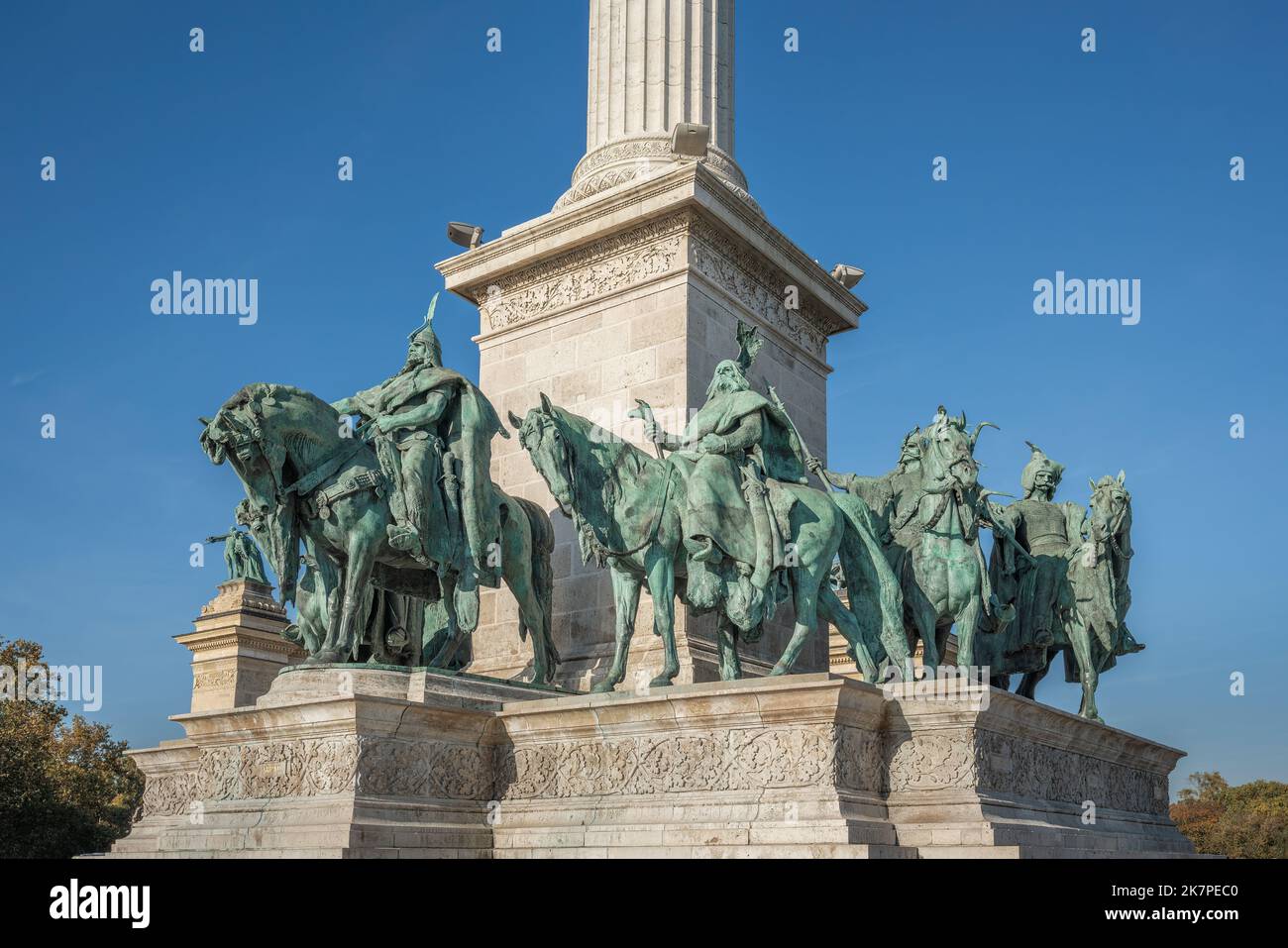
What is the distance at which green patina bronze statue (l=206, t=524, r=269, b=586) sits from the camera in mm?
29094

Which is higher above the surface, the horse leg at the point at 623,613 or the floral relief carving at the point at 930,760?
the horse leg at the point at 623,613

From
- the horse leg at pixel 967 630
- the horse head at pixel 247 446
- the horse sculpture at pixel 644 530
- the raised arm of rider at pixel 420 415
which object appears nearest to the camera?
the horse head at pixel 247 446

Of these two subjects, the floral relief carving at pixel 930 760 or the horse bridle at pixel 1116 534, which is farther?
the horse bridle at pixel 1116 534

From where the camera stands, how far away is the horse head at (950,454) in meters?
14.9

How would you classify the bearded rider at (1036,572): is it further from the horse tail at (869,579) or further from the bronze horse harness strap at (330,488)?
the bronze horse harness strap at (330,488)

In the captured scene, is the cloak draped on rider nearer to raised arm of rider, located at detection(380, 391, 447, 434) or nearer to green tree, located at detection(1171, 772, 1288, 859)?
raised arm of rider, located at detection(380, 391, 447, 434)

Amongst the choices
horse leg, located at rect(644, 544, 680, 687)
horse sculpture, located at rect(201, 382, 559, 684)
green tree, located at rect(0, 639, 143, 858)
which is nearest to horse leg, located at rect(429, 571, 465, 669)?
horse sculpture, located at rect(201, 382, 559, 684)

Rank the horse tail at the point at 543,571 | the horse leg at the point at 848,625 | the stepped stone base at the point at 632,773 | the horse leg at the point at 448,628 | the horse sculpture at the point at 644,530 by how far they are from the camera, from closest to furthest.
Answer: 1. the stepped stone base at the point at 632,773
2. the horse sculpture at the point at 644,530
3. the horse leg at the point at 848,625
4. the horse leg at the point at 448,628
5. the horse tail at the point at 543,571

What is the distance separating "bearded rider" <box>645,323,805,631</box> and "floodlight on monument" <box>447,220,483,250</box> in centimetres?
679

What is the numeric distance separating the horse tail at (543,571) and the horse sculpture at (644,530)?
5.14 ft

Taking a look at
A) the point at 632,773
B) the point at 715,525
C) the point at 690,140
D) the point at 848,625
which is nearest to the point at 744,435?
the point at 715,525

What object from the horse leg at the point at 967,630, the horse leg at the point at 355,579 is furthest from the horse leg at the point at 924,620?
the horse leg at the point at 355,579

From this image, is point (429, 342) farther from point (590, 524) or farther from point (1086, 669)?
point (1086, 669)

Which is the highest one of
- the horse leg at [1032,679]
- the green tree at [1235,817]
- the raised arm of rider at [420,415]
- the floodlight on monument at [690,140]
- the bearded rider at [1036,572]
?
the floodlight on monument at [690,140]
